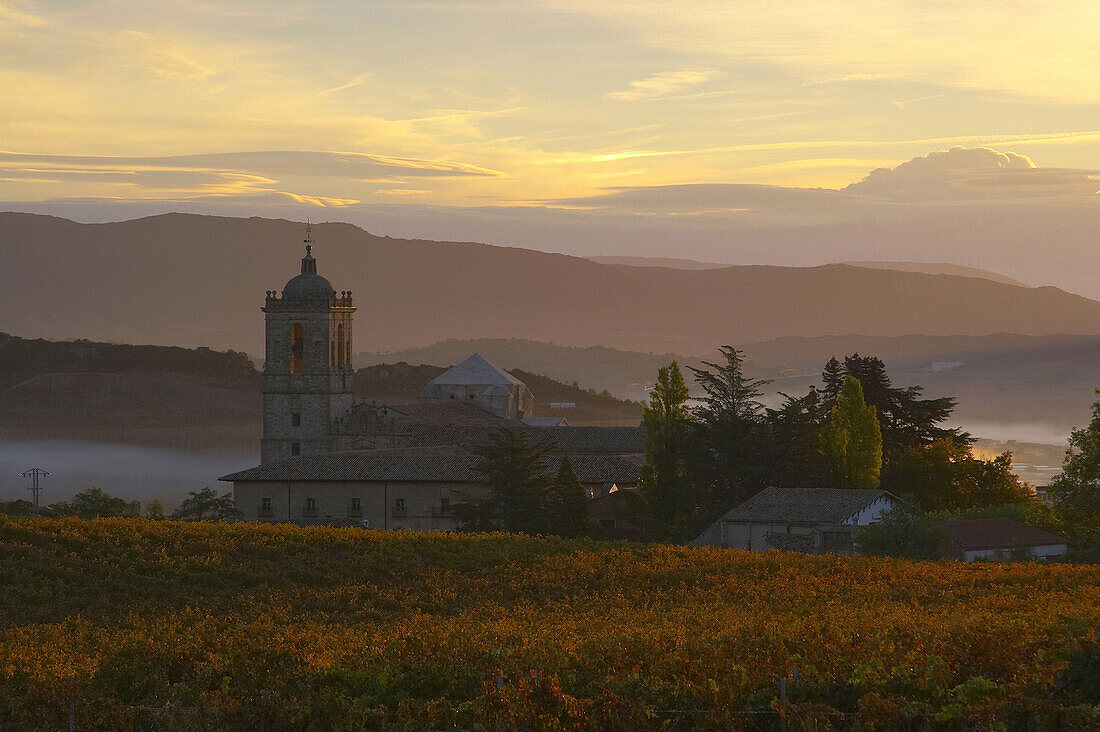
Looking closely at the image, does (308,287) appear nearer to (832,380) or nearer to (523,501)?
(832,380)

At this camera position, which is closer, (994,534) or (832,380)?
(994,534)

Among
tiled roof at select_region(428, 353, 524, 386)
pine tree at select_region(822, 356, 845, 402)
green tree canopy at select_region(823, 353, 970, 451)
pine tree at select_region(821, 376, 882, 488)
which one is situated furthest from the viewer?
tiled roof at select_region(428, 353, 524, 386)

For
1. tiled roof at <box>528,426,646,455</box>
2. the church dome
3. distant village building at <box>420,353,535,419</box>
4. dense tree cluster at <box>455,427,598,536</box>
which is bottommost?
dense tree cluster at <box>455,427,598,536</box>

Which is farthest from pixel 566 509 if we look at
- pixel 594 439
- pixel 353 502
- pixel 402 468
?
pixel 594 439

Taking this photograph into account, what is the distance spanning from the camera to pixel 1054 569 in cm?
4350

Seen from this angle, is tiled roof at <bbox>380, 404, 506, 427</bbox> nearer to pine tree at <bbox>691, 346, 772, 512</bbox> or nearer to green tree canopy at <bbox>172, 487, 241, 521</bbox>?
green tree canopy at <bbox>172, 487, 241, 521</bbox>

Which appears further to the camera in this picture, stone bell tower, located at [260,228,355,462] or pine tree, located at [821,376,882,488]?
stone bell tower, located at [260,228,355,462]

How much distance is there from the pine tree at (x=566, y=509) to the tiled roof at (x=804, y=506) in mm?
5990

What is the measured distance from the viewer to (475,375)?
11025cm

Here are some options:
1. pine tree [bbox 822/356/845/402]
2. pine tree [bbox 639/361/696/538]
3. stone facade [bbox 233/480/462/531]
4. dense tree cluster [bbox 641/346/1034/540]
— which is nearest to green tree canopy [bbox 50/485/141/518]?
stone facade [bbox 233/480/462/531]

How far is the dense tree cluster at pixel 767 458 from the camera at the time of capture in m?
67.4

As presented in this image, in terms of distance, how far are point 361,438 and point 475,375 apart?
69.8 ft

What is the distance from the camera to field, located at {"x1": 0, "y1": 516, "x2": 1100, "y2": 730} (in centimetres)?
1986

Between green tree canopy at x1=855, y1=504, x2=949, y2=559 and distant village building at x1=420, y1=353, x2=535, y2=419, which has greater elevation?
distant village building at x1=420, y1=353, x2=535, y2=419
